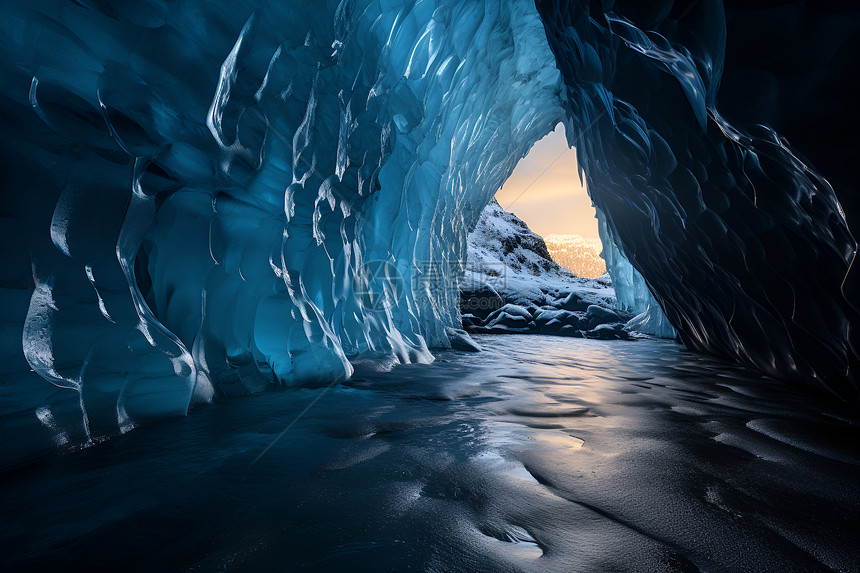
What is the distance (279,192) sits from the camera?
9.03ft

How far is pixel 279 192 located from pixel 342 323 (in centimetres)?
173

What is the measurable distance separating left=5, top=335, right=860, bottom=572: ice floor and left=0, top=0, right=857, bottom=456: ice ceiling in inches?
20.1

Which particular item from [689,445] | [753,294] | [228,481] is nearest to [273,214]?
[228,481]

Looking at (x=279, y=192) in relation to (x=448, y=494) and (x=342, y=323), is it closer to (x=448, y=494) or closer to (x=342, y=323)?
(x=342, y=323)

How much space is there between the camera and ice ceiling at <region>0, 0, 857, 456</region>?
153cm

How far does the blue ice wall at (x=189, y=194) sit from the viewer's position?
4.88 feet

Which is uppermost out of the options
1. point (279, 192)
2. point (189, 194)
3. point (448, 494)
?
point (279, 192)

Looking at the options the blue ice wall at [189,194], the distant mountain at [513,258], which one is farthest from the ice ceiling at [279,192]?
the distant mountain at [513,258]

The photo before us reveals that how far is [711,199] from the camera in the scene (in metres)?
2.97

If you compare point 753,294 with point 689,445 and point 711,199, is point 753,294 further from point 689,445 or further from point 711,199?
point 689,445

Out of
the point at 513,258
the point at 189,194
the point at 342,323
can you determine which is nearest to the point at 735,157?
the point at 189,194

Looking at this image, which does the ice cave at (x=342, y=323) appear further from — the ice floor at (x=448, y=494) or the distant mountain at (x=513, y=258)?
the distant mountain at (x=513, y=258)

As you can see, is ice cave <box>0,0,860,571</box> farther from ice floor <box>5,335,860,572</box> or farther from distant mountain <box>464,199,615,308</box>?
distant mountain <box>464,199,615,308</box>

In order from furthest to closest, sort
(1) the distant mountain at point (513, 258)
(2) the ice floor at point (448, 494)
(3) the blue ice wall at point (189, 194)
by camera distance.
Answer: (1) the distant mountain at point (513, 258) < (3) the blue ice wall at point (189, 194) < (2) the ice floor at point (448, 494)
